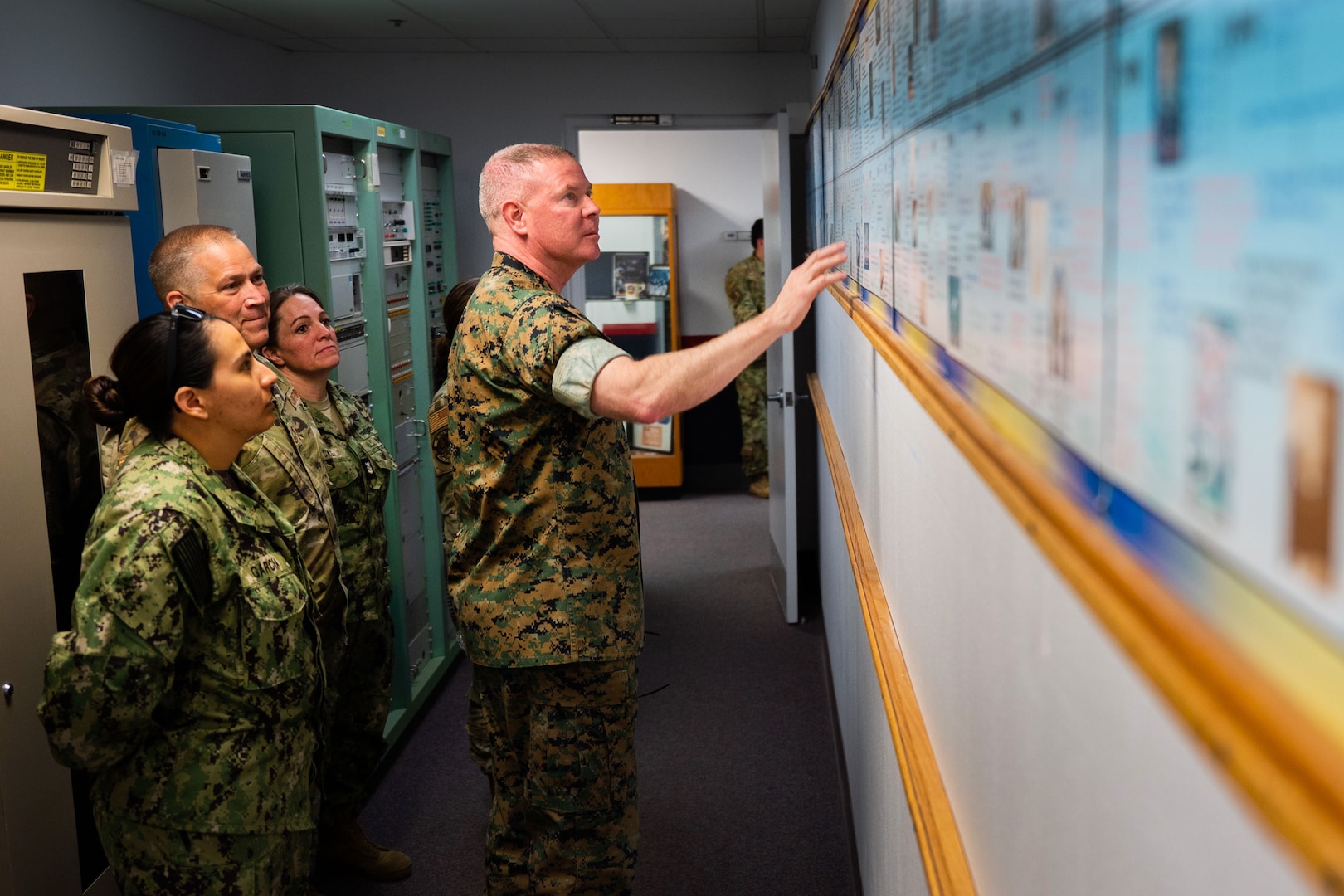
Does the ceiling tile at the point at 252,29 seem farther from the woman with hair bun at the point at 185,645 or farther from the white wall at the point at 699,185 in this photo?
the woman with hair bun at the point at 185,645

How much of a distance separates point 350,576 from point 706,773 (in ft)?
4.36

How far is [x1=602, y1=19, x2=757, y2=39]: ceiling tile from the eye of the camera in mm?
4723

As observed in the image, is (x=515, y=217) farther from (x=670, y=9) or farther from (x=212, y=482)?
(x=670, y=9)

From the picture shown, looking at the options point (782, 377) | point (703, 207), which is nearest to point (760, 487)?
point (703, 207)

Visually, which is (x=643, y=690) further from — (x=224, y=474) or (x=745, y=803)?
(x=224, y=474)

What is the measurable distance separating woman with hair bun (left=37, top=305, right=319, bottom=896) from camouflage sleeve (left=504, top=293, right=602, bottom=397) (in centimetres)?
44

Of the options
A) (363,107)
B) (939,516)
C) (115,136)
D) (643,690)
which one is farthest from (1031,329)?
(363,107)

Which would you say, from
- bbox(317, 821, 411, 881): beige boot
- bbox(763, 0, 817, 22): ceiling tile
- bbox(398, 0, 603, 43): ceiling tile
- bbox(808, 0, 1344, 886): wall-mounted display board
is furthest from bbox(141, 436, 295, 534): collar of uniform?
bbox(763, 0, 817, 22): ceiling tile

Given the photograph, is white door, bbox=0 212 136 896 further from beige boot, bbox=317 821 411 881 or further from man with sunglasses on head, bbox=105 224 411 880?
beige boot, bbox=317 821 411 881

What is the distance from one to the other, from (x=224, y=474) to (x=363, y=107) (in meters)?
4.05

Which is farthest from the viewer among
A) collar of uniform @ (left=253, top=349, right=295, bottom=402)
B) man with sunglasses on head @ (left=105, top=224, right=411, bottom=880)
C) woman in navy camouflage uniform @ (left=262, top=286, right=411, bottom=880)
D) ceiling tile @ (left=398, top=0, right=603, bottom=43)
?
ceiling tile @ (left=398, top=0, right=603, bottom=43)

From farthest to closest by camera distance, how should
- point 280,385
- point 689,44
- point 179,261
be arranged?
point 689,44 < point 280,385 < point 179,261

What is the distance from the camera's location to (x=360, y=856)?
2938 millimetres

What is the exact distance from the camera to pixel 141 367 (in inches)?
74.7
